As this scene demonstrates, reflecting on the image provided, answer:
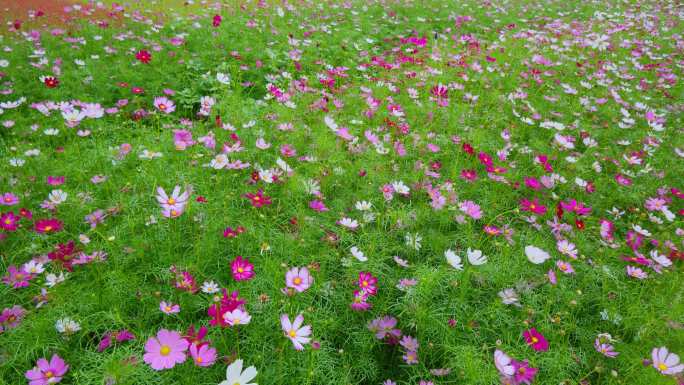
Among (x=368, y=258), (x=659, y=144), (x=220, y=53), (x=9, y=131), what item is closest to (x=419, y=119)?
(x=368, y=258)

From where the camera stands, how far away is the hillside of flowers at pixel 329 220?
4.13 feet

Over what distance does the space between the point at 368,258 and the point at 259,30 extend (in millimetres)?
3569

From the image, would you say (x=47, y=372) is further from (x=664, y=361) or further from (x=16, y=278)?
(x=664, y=361)

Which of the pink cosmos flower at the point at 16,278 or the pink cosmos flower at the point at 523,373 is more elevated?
the pink cosmos flower at the point at 523,373

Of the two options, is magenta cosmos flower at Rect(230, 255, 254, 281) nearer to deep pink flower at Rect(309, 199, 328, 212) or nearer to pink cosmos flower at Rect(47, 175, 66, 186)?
deep pink flower at Rect(309, 199, 328, 212)

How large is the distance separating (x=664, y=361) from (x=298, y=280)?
49.3 inches

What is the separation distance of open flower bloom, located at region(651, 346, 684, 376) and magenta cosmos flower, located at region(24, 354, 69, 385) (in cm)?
184

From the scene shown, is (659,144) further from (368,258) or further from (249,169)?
(249,169)

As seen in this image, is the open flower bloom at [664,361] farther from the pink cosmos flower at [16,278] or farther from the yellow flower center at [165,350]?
the pink cosmos flower at [16,278]

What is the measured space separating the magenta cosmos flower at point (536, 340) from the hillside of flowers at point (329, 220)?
1cm

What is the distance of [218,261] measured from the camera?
5.08 ft

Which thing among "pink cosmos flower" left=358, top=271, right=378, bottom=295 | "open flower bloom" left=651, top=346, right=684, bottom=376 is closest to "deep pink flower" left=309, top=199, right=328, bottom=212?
"pink cosmos flower" left=358, top=271, right=378, bottom=295

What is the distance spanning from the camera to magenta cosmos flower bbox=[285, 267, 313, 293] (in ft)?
4.17

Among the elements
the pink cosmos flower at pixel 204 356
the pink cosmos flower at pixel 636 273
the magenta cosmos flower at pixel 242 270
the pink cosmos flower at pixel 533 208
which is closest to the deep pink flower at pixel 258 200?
the magenta cosmos flower at pixel 242 270
